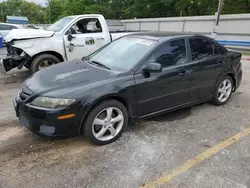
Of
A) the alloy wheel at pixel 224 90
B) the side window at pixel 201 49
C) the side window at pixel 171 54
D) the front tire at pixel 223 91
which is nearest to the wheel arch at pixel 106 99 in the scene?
the side window at pixel 171 54

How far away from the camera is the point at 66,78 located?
3.37 meters

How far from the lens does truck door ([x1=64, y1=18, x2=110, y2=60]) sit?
6.81 m

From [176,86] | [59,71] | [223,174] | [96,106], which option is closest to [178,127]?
[176,86]

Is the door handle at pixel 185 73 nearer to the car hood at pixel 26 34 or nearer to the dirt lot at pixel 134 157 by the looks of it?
the dirt lot at pixel 134 157

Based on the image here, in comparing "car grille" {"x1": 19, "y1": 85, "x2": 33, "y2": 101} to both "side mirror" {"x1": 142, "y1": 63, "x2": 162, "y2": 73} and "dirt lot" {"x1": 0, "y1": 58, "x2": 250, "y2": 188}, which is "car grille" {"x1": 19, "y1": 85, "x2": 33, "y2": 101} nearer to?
"dirt lot" {"x1": 0, "y1": 58, "x2": 250, "y2": 188}

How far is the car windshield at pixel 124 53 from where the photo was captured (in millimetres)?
3703

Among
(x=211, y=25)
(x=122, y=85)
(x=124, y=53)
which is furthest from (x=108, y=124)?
(x=211, y=25)

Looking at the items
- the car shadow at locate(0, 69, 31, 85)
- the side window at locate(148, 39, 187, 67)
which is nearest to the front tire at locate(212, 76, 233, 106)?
the side window at locate(148, 39, 187, 67)

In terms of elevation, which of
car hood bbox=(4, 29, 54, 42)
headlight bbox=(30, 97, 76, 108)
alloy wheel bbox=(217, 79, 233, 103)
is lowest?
alloy wheel bbox=(217, 79, 233, 103)

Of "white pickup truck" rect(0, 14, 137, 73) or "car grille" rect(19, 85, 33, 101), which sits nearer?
"car grille" rect(19, 85, 33, 101)

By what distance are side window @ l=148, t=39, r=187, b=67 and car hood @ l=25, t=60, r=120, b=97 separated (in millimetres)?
779

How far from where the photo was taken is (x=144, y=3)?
104 ft

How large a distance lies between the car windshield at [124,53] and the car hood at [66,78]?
257 millimetres

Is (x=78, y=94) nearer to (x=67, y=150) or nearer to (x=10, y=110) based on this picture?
(x=67, y=150)
